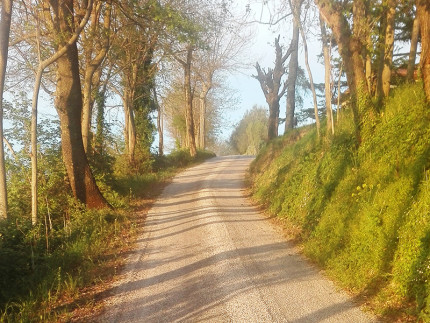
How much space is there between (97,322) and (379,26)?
9.91 metres

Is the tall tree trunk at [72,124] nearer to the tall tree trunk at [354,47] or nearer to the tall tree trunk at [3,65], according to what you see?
the tall tree trunk at [3,65]

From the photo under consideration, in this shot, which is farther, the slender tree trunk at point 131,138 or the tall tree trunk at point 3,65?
the slender tree trunk at point 131,138

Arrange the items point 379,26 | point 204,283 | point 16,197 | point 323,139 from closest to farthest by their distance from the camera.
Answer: point 204,283, point 379,26, point 16,197, point 323,139

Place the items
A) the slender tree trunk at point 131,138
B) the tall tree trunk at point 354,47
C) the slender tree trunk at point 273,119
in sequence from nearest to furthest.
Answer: the tall tree trunk at point 354,47, the slender tree trunk at point 131,138, the slender tree trunk at point 273,119

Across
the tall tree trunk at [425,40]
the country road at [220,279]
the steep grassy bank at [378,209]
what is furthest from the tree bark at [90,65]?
the tall tree trunk at [425,40]

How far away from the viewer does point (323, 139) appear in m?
14.3

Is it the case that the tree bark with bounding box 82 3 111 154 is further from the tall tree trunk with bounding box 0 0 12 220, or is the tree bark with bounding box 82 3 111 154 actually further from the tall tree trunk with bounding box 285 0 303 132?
the tall tree trunk with bounding box 285 0 303 132

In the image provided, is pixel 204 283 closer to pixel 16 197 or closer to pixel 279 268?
pixel 279 268

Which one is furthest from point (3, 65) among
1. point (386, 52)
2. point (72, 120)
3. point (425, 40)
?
point (386, 52)

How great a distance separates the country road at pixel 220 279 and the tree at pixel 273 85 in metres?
12.9

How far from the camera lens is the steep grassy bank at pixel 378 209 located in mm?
6359

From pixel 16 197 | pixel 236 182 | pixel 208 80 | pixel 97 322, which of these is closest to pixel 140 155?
pixel 236 182

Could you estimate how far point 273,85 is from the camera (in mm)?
25094

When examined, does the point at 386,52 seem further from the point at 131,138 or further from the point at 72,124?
the point at 131,138
